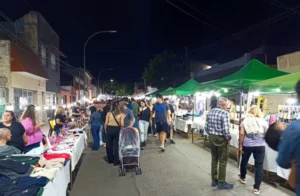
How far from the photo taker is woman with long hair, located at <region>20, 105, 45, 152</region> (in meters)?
6.25

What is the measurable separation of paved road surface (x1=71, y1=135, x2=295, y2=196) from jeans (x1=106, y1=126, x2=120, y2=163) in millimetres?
331

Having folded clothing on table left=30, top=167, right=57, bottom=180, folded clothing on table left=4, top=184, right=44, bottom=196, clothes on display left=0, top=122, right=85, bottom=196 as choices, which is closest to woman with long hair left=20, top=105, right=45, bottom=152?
clothes on display left=0, top=122, right=85, bottom=196

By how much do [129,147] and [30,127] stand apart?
8.23 feet

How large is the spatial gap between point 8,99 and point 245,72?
11.3 metres

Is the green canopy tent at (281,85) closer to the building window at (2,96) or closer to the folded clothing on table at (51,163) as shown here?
the folded clothing on table at (51,163)

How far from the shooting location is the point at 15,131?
5.55 metres

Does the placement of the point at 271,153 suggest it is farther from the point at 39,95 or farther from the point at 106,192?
the point at 39,95

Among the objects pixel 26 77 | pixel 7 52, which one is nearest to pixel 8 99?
pixel 7 52

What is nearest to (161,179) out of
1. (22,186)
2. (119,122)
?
(119,122)

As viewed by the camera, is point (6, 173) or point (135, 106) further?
point (135, 106)

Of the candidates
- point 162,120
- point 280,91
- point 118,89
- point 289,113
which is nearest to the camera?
point 280,91

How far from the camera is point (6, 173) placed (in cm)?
398

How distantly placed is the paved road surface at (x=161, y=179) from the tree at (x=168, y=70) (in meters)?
25.5

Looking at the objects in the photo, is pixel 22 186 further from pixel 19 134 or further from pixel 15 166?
pixel 19 134
